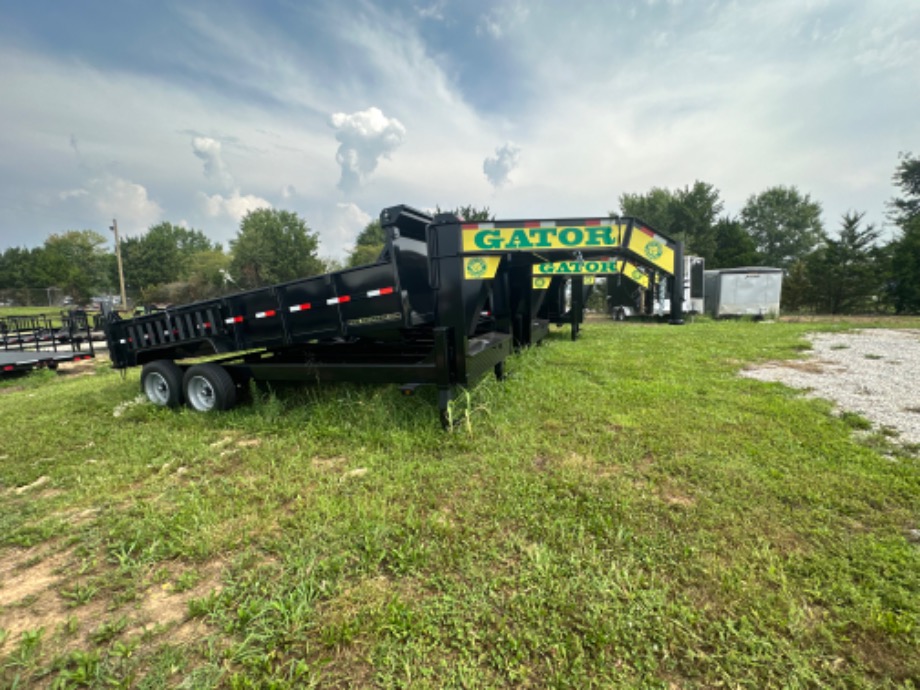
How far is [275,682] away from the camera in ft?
5.35

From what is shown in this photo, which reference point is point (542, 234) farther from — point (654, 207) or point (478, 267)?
point (654, 207)

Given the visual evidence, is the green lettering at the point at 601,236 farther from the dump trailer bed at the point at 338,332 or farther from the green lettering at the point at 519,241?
the dump trailer bed at the point at 338,332

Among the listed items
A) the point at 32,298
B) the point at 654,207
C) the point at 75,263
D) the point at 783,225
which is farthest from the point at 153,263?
the point at 783,225

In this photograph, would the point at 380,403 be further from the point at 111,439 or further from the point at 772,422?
the point at 772,422

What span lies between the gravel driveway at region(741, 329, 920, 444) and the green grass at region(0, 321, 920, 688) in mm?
518

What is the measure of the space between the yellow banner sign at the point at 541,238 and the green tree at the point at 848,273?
2673 cm

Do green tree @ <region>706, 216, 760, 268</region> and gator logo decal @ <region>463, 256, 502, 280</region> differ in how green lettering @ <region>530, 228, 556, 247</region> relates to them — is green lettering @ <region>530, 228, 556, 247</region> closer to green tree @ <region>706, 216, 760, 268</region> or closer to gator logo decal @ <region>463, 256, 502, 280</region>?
gator logo decal @ <region>463, 256, 502, 280</region>

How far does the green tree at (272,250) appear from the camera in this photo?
45.0 metres

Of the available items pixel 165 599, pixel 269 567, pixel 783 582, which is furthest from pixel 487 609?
pixel 165 599

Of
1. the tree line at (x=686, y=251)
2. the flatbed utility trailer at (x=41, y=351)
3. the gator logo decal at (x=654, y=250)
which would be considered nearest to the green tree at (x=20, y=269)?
the tree line at (x=686, y=251)

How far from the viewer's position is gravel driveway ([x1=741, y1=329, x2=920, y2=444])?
176 inches

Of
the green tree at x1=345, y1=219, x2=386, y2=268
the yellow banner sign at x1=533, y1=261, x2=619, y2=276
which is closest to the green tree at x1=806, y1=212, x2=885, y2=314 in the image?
the yellow banner sign at x1=533, y1=261, x2=619, y2=276

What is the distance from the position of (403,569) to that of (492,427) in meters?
2.20

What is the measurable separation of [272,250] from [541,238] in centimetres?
4750
